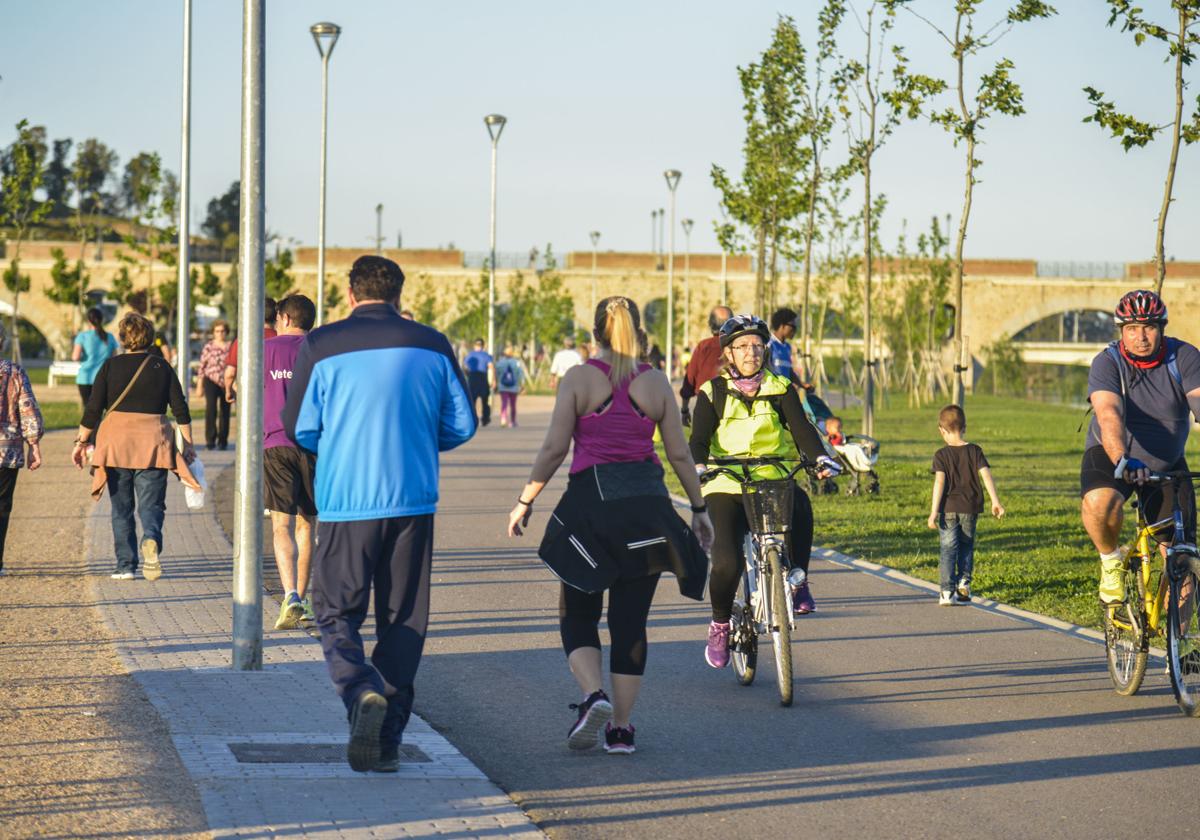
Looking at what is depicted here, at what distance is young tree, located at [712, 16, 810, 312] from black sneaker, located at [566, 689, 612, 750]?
84.8 feet

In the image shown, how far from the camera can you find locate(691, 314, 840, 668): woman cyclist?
8.20 m

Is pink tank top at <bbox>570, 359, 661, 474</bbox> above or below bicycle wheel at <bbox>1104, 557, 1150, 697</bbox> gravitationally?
above

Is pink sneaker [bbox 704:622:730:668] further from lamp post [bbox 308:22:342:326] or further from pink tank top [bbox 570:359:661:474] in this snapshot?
lamp post [bbox 308:22:342:326]

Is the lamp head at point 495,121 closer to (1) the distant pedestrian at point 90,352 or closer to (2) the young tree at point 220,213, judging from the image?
(1) the distant pedestrian at point 90,352

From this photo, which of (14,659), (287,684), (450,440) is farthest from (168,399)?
(450,440)

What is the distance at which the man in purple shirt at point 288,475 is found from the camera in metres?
9.80

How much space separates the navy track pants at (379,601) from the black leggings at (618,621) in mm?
660

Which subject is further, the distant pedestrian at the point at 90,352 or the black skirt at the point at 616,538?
the distant pedestrian at the point at 90,352

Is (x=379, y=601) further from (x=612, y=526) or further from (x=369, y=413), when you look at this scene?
(x=612, y=526)

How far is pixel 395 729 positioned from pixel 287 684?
5.37 feet

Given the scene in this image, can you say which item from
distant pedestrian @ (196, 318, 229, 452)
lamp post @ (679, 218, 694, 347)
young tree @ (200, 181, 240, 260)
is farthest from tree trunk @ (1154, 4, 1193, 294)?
young tree @ (200, 181, 240, 260)

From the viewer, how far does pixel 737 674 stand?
8391 millimetres

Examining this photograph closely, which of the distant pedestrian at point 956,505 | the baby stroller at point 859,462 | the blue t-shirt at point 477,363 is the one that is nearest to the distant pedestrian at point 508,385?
the blue t-shirt at point 477,363

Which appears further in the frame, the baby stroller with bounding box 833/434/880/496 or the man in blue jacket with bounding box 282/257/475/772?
the baby stroller with bounding box 833/434/880/496
